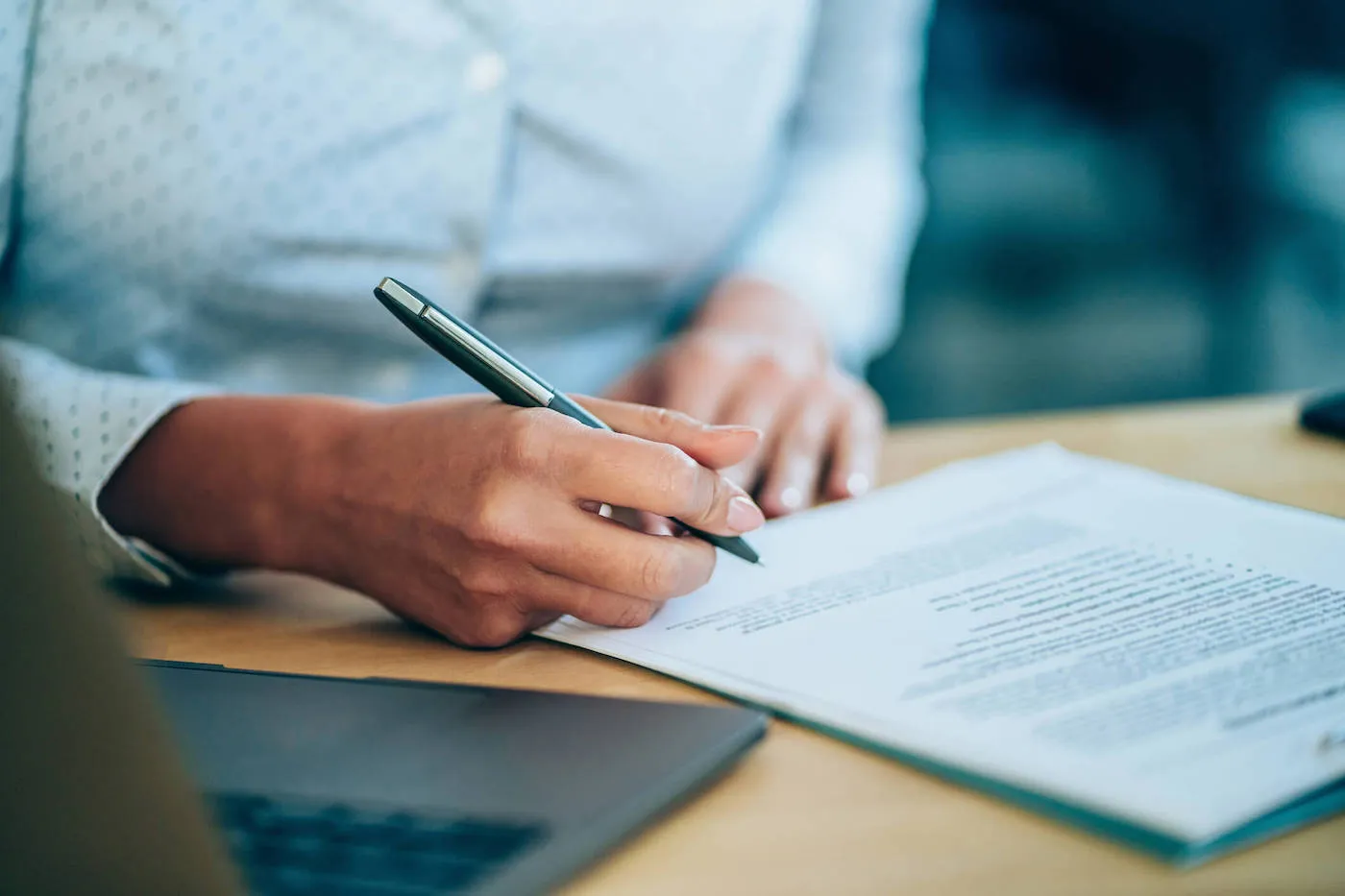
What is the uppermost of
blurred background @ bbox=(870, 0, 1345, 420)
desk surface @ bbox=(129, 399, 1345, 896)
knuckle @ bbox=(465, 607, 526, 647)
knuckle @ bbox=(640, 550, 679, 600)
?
blurred background @ bbox=(870, 0, 1345, 420)

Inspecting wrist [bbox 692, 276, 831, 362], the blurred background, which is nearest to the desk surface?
wrist [bbox 692, 276, 831, 362]

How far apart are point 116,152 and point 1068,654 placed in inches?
22.4

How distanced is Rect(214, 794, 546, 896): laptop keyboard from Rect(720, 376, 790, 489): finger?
356mm

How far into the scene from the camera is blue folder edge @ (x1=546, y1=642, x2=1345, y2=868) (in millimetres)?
291

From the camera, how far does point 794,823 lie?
322 mm

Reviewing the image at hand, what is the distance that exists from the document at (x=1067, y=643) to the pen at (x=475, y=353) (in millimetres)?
65

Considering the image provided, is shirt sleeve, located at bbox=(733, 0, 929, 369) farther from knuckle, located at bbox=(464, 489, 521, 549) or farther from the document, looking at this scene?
knuckle, located at bbox=(464, 489, 521, 549)

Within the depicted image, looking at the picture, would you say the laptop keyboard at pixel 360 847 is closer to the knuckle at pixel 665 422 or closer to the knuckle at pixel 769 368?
the knuckle at pixel 665 422

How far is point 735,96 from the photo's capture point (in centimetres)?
86

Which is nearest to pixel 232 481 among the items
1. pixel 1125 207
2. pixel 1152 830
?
pixel 1152 830

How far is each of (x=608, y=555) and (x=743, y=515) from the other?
6cm

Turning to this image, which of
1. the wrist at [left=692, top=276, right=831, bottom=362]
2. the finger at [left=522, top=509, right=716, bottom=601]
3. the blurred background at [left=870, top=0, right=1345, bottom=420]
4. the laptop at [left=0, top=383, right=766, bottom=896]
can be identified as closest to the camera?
the laptop at [left=0, top=383, right=766, bottom=896]

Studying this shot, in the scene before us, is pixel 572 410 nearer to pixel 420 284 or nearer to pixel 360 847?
pixel 360 847

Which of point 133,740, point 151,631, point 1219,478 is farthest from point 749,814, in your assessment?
point 1219,478
